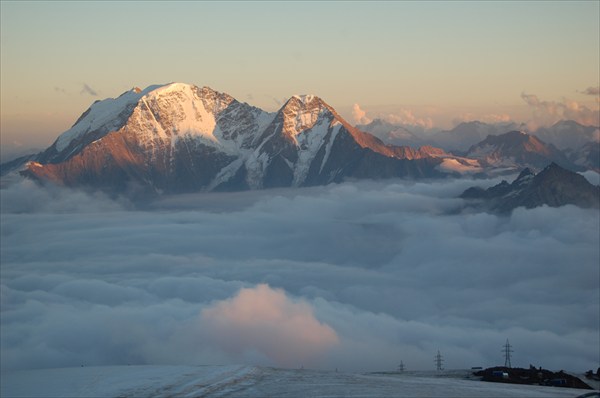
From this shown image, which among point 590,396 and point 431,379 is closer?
point 590,396

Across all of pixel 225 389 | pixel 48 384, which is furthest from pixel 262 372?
pixel 48 384

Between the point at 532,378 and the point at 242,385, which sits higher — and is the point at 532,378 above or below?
above

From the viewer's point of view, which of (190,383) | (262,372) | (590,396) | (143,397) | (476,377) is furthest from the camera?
(476,377)

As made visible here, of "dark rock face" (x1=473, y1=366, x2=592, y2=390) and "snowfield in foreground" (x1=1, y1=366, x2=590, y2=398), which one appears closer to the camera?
"snowfield in foreground" (x1=1, y1=366, x2=590, y2=398)

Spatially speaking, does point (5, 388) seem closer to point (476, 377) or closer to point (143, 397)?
point (143, 397)

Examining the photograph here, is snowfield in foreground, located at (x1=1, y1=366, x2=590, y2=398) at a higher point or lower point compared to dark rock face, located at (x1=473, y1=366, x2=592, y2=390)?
lower

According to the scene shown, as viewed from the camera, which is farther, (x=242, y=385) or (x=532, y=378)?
(x=532, y=378)

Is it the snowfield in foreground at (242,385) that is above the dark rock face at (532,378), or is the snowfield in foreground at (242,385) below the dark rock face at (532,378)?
below

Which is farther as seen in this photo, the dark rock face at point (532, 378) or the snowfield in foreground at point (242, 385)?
the dark rock face at point (532, 378)
